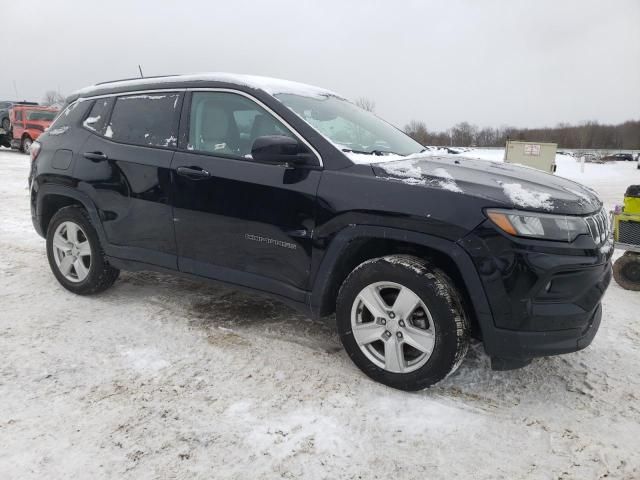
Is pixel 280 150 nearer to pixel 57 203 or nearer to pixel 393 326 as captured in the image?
pixel 393 326

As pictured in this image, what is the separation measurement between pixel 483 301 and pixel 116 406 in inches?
76.6

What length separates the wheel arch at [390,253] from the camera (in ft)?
7.84

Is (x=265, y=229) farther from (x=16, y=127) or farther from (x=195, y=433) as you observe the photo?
(x=16, y=127)

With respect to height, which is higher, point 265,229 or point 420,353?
point 265,229

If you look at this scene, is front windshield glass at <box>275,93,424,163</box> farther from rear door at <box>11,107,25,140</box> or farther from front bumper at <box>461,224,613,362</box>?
rear door at <box>11,107,25,140</box>

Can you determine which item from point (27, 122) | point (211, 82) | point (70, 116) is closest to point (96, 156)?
point (70, 116)

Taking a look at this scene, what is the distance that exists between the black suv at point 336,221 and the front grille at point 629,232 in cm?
228

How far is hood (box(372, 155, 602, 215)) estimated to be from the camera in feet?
7.79

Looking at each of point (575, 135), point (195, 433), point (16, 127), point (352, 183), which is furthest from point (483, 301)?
point (575, 135)

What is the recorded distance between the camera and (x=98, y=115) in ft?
12.4

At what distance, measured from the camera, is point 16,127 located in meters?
18.6

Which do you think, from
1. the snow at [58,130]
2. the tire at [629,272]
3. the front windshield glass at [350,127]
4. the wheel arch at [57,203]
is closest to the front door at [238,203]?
the front windshield glass at [350,127]

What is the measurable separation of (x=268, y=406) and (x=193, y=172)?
1.58m

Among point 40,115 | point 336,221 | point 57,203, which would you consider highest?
point 40,115
